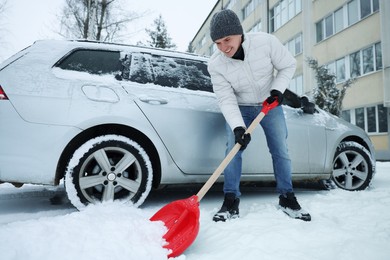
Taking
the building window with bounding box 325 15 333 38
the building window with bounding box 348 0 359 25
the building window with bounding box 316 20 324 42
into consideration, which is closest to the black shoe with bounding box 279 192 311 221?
the building window with bounding box 348 0 359 25

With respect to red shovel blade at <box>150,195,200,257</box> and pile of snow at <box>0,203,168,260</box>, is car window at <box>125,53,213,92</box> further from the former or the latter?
pile of snow at <box>0,203,168,260</box>

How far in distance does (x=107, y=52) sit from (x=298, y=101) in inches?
78.1

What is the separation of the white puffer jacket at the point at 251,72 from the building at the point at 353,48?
996cm

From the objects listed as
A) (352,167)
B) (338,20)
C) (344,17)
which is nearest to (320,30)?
(338,20)

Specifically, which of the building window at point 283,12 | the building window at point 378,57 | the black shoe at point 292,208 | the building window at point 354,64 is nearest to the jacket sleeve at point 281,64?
the black shoe at point 292,208

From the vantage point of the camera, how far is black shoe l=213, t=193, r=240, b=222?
2221 millimetres

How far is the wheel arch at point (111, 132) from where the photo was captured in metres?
2.31

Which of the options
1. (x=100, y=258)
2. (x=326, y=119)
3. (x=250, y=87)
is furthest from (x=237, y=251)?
(x=326, y=119)

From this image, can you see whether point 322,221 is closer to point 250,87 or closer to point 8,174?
point 250,87

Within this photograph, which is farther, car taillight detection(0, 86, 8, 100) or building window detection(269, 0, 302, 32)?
building window detection(269, 0, 302, 32)

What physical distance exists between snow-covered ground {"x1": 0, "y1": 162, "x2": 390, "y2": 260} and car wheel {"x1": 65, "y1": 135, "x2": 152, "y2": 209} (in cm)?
15

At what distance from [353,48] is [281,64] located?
517 inches

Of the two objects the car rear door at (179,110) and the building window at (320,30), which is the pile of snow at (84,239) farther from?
the building window at (320,30)

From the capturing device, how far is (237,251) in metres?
1.65
